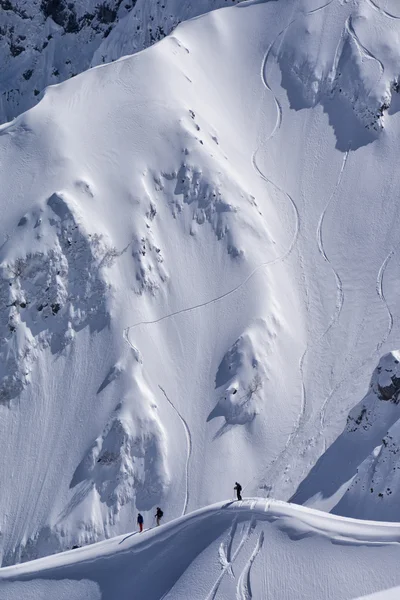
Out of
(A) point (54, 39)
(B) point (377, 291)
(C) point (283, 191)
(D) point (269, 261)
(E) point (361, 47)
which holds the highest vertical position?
(E) point (361, 47)

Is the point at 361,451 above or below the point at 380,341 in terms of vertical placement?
above

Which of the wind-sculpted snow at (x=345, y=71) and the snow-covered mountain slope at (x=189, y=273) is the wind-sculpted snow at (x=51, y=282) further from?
the wind-sculpted snow at (x=345, y=71)

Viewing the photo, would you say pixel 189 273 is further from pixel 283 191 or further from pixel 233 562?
pixel 233 562

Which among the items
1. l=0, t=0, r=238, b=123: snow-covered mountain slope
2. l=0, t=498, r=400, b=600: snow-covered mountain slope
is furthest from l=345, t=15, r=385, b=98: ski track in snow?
l=0, t=498, r=400, b=600: snow-covered mountain slope

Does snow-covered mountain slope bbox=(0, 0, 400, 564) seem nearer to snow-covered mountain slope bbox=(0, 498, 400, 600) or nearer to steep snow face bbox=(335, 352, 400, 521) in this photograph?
steep snow face bbox=(335, 352, 400, 521)

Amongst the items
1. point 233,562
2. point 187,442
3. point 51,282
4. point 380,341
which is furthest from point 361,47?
point 233,562

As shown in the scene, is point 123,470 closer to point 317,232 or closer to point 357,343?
point 357,343
